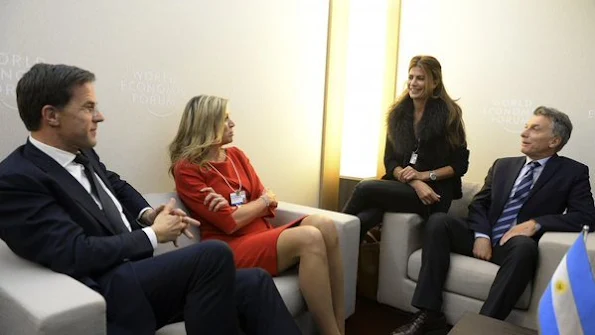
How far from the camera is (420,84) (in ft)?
9.13

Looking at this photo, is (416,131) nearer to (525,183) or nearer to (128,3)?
(525,183)

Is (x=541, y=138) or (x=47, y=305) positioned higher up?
(x=541, y=138)

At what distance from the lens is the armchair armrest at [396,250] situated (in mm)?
2521

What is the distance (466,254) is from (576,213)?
0.59 metres

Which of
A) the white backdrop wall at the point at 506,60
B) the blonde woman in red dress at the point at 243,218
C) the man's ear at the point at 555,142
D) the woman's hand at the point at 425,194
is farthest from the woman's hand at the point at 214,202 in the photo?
the white backdrop wall at the point at 506,60

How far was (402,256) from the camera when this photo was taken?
2520mm

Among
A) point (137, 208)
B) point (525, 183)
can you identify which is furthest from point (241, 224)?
point (525, 183)

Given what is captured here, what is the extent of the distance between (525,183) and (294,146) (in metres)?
1.57

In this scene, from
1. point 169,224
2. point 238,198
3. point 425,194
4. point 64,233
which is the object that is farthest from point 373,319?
point 64,233

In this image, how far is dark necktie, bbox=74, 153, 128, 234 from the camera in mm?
1586

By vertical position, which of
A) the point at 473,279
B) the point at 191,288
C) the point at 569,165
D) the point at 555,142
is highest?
the point at 555,142

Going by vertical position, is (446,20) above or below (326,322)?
above

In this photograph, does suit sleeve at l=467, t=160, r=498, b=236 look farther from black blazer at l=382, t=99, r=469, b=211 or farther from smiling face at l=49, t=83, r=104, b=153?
smiling face at l=49, t=83, r=104, b=153

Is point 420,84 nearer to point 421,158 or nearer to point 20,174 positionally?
point 421,158
